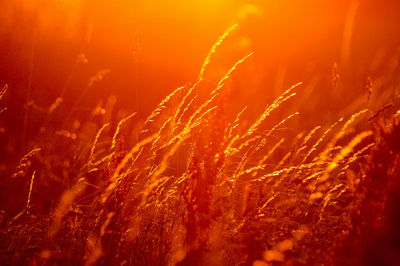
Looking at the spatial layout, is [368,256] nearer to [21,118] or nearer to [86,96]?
[21,118]

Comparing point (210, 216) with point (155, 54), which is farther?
point (155, 54)

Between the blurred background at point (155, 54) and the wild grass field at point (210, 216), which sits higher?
the blurred background at point (155, 54)

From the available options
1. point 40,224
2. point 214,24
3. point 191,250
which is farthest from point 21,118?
point 214,24

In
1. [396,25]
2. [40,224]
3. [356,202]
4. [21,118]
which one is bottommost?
[356,202]

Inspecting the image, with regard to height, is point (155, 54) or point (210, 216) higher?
point (155, 54)

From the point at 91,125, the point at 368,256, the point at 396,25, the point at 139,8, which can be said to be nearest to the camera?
the point at 368,256

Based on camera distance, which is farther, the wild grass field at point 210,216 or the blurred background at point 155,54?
the blurred background at point 155,54

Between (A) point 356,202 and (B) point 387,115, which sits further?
(B) point 387,115

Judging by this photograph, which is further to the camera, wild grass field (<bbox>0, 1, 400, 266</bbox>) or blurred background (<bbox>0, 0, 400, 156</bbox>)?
blurred background (<bbox>0, 0, 400, 156</bbox>)
